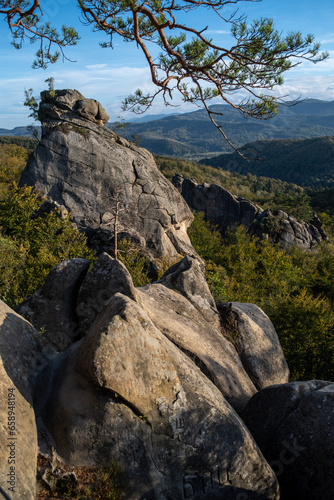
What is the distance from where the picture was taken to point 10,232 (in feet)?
71.9

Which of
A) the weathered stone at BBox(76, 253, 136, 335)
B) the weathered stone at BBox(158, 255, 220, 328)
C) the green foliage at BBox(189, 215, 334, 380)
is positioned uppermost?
the weathered stone at BBox(76, 253, 136, 335)

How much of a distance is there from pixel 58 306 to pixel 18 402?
361cm

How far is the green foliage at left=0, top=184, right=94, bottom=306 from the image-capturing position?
1673cm

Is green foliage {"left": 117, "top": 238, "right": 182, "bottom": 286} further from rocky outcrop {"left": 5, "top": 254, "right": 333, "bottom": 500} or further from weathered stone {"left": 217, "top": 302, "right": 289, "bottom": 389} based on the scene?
rocky outcrop {"left": 5, "top": 254, "right": 333, "bottom": 500}

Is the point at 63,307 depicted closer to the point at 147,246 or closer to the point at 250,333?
the point at 250,333

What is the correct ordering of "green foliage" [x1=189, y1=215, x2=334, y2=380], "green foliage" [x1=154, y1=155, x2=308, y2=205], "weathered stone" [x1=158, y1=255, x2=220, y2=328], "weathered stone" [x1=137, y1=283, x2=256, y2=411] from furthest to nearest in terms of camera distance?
"green foliage" [x1=154, y1=155, x2=308, y2=205] < "green foliage" [x1=189, y1=215, x2=334, y2=380] < "weathered stone" [x1=158, y1=255, x2=220, y2=328] < "weathered stone" [x1=137, y1=283, x2=256, y2=411]

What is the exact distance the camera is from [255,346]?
910cm

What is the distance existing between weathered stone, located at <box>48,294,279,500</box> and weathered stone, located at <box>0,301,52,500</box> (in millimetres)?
432

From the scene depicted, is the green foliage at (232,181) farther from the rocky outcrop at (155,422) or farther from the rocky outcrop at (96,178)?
the rocky outcrop at (155,422)

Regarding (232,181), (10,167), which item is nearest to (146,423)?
(10,167)

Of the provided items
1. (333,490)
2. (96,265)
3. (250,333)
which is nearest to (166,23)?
(96,265)

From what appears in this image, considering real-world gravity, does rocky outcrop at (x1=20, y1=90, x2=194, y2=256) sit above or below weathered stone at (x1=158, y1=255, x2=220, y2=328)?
above

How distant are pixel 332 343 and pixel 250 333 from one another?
522 centimetres

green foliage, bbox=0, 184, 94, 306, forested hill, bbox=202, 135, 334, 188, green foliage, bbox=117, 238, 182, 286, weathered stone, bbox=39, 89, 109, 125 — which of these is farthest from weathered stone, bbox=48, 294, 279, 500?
forested hill, bbox=202, 135, 334, 188
